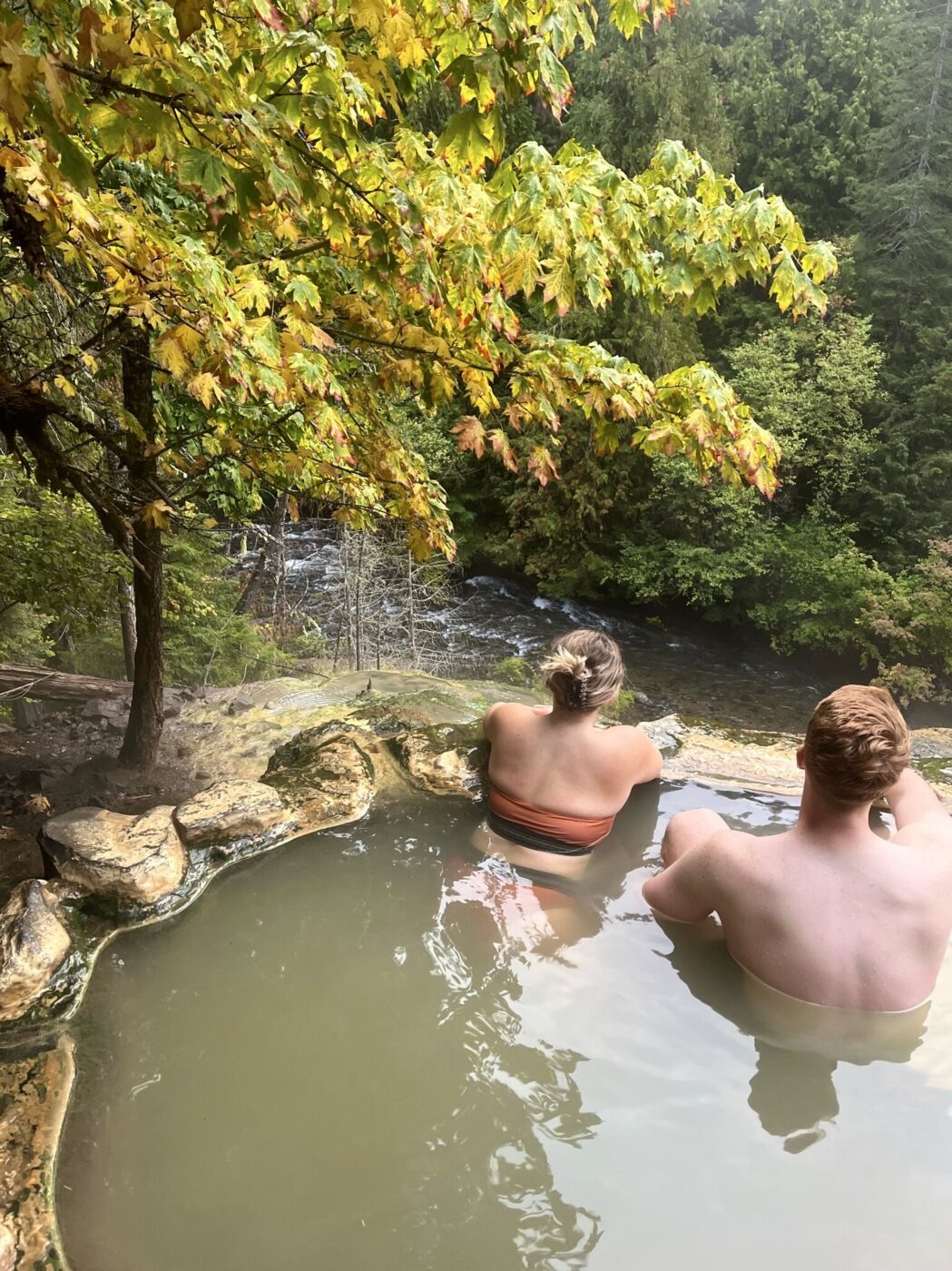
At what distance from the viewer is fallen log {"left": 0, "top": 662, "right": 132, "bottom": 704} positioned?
6.73m

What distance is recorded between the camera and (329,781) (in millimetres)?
3432

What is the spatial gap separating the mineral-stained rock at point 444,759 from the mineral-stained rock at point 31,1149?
183 cm

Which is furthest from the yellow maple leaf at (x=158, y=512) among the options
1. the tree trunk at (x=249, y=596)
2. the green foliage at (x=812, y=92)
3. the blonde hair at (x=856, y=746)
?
the green foliage at (x=812, y=92)

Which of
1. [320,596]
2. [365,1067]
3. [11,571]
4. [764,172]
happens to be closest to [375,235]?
[365,1067]

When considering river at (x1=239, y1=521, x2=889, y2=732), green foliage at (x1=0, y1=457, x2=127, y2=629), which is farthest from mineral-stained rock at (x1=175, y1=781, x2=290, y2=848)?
river at (x1=239, y1=521, x2=889, y2=732)

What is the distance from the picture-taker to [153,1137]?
1.82 meters

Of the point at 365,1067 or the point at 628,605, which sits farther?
the point at 628,605

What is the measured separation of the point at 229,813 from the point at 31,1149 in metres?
1.34

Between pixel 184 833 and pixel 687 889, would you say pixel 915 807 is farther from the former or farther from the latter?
pixel 184 833

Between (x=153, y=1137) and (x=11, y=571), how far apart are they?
145 inches

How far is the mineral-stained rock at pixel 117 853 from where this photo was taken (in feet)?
8.23

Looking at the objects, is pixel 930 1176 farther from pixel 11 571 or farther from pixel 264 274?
pixel 11 571

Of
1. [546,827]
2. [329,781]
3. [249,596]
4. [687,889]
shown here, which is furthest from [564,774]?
[249,596]

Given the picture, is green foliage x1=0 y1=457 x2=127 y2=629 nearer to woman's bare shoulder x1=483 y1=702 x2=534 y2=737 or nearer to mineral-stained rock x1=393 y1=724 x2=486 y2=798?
mineral-stained rock x1=393 y1=724 x2=486 y2=798
